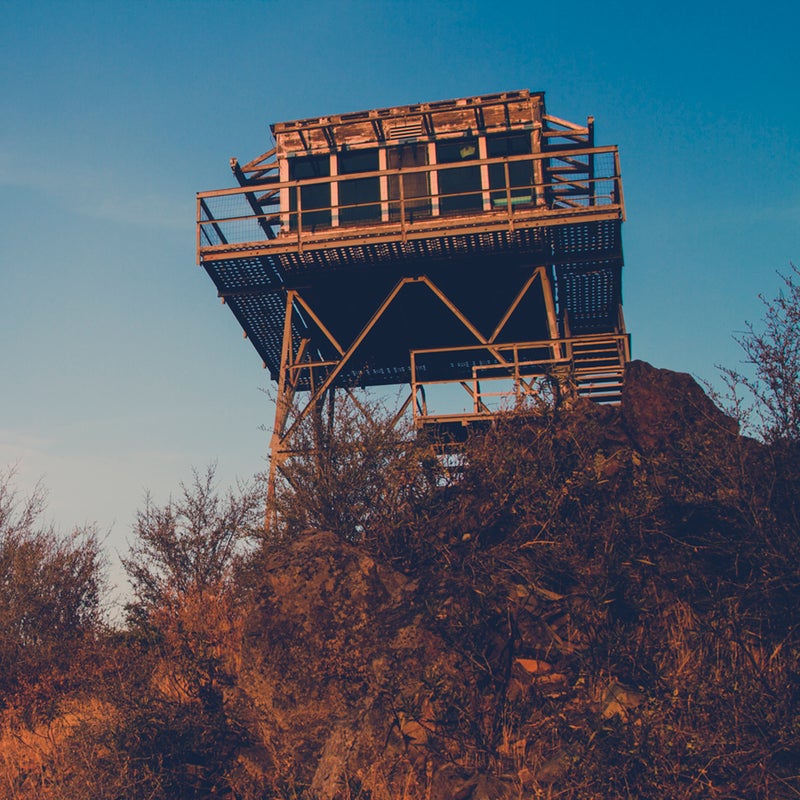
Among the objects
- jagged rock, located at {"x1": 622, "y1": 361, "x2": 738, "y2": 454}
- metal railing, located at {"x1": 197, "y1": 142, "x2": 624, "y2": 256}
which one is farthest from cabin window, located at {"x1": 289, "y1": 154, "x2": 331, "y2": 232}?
jagged rock, located at {"x1": 622, "y1": 361, "x2": 738, "y2": 454}

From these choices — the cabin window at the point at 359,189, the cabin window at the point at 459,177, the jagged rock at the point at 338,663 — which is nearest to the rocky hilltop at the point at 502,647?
the jagged rock at the point at 338,663

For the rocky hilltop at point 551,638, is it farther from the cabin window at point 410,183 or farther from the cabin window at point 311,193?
the cabin window at point 311,193

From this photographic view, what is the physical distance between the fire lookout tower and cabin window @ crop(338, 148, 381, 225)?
4cm

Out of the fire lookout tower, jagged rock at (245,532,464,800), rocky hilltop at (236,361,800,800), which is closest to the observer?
rocky hilltop at (236,361,800,800)

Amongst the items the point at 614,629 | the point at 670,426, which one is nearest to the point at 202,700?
the point at 614,629

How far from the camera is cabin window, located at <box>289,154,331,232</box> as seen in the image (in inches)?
823

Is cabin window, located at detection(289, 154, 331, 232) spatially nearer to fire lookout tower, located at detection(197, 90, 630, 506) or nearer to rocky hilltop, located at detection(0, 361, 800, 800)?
fire lookout tower, located at detection(197, 90, 630, 506)

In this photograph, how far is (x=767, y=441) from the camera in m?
9.68

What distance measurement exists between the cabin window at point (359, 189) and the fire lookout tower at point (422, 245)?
0.13 feet

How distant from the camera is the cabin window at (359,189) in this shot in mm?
20750

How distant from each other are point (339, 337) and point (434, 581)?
14.5m

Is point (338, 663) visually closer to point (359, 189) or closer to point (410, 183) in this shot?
point (410, 183)

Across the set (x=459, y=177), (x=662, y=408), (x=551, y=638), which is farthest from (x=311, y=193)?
(x=551, y=638)

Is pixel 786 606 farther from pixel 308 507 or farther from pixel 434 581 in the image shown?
pixel 308 507
